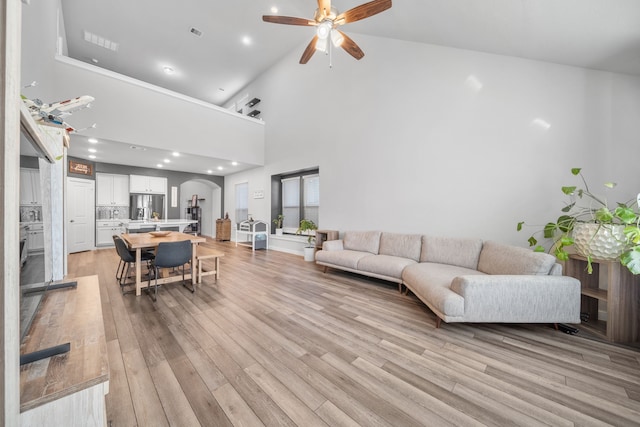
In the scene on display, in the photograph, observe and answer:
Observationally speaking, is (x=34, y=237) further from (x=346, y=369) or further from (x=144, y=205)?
(x=144, y=205)

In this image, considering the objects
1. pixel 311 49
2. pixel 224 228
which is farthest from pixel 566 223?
pixel 224 228

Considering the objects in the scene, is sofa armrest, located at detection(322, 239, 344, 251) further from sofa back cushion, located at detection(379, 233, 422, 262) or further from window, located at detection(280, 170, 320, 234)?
window, located at detection(280, 170, 320, 234)

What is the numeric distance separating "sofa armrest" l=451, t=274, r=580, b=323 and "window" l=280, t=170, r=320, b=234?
3994mm

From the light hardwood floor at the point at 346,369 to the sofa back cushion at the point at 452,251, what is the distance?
0.94m

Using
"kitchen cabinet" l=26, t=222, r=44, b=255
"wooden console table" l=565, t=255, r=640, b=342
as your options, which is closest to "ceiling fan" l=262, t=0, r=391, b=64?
"kitchen cabinet" l=26, t=222, r=44, b=255

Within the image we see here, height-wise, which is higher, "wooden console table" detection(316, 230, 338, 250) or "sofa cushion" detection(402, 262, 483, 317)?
"wooden console table" detection(316, 230, 338, 250)

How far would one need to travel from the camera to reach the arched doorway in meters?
9.18

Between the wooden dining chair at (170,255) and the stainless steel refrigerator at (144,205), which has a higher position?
the stainless steel refrigerator at (144,205)

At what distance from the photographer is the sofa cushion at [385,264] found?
3381 millimetres

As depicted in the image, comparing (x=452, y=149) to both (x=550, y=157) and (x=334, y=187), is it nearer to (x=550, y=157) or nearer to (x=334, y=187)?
(x=550, y=157)

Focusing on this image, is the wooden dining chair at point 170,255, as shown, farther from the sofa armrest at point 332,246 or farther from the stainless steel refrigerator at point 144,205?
the stainless steel refrigerator at point 144,205

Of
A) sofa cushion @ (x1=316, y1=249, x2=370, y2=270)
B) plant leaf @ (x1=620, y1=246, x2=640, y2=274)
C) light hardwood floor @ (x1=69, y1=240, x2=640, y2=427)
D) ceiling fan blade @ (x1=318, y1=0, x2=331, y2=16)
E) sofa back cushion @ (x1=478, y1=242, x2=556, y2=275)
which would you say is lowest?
light hardwood floor @ (x1=69, y1=240, x2=640, y2=427)

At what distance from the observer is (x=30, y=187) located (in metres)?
1.13

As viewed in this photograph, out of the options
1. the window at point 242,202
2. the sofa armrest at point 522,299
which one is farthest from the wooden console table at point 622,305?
the window at point 242,202
